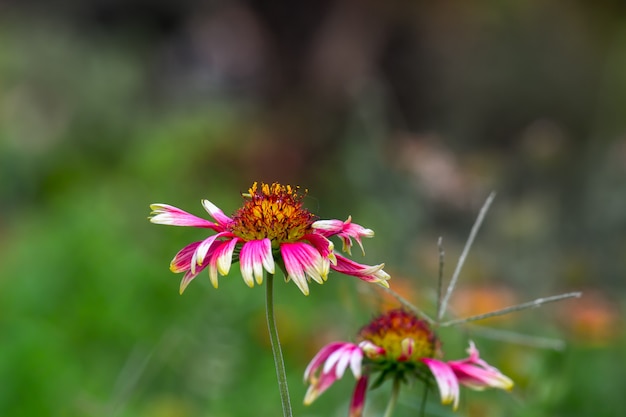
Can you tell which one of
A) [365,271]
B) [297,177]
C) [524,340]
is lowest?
[365,271]

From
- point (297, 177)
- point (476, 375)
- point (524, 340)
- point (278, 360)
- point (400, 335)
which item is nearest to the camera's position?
point (278, 360)

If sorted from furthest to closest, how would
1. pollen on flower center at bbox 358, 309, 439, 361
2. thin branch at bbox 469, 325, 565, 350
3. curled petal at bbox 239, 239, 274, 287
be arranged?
1. thin branch at bbox 469, 325, 565, 350
2. pollen on flower center at bbox 358, 309, 439, 361
3. curled petal at bbox 239, 239, 274, 287

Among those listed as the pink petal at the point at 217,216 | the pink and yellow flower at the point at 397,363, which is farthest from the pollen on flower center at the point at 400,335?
the pink petal at the point at 217,216

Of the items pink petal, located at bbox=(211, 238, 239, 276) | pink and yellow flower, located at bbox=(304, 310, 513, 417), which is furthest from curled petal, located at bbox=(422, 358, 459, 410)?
pink petal, located at bbox=(211, 238, 239, 276)

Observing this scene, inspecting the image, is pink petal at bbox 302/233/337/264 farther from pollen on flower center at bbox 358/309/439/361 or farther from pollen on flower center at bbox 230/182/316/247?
pollen on flower center at bbox 358/309/439/361

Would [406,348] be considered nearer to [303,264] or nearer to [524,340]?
[303,264]

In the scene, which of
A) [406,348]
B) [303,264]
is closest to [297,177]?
[406,348]

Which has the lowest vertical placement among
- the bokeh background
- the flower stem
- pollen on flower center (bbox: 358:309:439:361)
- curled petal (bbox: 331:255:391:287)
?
the flower stem
